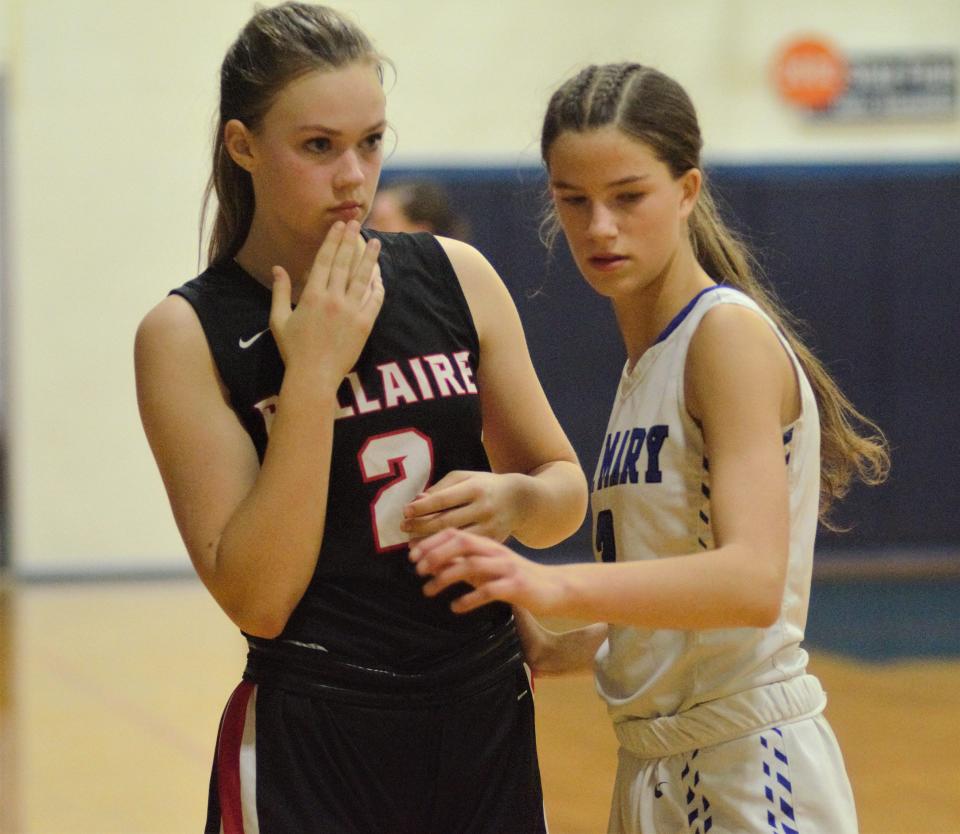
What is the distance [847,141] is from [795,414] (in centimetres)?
921

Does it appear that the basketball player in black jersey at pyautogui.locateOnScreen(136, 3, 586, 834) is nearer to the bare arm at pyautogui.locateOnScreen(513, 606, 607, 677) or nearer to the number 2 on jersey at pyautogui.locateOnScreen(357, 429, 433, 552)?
the number 2 on jersey at pyautogui.locateOnScreen(357, 429, 433, 552)

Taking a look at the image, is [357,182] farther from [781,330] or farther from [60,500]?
[60,500]

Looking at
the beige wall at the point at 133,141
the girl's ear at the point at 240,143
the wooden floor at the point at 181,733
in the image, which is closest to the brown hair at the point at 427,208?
the wooden floor at the point at 181,733

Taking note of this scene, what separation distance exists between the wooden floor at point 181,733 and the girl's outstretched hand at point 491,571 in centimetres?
261

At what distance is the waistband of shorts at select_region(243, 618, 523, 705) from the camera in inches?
74.4

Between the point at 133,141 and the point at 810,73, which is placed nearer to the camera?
the point at 133,141

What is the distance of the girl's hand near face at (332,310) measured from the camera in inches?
71.0

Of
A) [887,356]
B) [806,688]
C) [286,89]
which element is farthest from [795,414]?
[887,356]

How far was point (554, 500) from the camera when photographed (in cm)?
197

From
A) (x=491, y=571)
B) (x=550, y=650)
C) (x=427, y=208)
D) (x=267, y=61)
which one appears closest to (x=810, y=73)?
(x=427, y=208)

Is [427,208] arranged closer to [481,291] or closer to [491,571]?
[481,291]

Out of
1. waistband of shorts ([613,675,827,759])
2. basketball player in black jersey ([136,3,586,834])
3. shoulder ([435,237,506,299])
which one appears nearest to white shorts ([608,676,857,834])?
waistband of shorts ([613,675,827,759])

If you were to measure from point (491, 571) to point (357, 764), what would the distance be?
1.56 feet

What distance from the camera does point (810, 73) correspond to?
10508 mm
